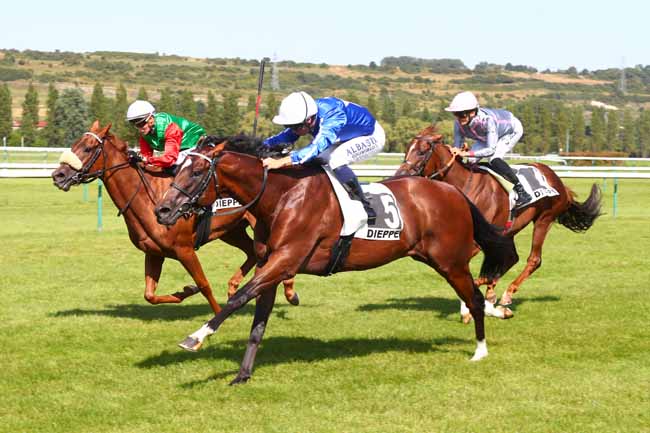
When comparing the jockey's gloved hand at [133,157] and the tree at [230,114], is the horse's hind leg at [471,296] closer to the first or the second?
the jockey's gloved hand at [133,157]

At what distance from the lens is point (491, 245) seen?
7.95 meters

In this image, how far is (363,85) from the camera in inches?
6757

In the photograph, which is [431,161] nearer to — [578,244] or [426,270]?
[426,270]

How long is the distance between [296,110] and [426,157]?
2.66 metres

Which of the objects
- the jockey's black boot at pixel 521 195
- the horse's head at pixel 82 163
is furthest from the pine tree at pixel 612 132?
the horse's head at pixel 82 163

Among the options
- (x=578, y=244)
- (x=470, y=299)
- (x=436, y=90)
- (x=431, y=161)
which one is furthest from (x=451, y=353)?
(x=436, y=90)

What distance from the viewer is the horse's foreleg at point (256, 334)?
6477mm

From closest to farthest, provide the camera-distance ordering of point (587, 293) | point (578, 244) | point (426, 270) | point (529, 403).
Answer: point (529, 403), point (587, 293), point (426, 270), point (578, 244)

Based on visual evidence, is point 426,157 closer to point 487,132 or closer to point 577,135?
point 487,132

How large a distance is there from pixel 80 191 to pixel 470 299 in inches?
891

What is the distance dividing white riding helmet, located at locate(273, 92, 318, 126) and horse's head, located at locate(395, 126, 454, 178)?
7.94ft

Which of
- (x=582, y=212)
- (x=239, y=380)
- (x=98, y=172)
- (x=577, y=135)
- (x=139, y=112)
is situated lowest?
(x=577, y=135)

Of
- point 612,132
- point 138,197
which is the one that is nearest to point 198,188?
point 138,197

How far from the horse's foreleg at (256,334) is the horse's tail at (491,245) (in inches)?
77.1
